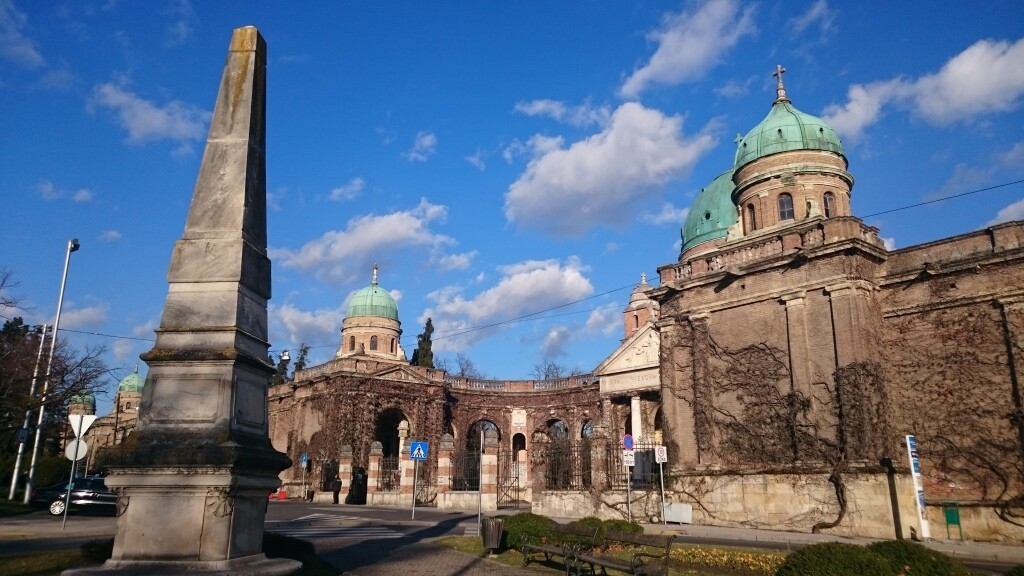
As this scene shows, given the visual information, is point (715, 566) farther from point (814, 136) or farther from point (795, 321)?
point (814, 136)

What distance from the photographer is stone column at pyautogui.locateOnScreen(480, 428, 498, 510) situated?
35.6 meters

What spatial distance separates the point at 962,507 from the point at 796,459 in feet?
15.0

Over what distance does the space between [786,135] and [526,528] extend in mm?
22428

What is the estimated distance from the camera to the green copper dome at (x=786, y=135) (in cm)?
3066

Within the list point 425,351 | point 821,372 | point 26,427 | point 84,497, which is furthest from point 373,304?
point 821,372

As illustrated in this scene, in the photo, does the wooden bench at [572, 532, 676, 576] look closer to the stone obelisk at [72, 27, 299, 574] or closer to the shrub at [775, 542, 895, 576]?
the shrub at [775, 542, 895, 576]

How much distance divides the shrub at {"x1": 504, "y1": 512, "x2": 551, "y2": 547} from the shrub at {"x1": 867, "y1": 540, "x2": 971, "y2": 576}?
8.01m

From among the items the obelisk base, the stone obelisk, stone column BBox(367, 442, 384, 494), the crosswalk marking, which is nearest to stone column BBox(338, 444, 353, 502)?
stone column BBox(367, 442, 384, 494)

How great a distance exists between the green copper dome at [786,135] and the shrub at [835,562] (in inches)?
984

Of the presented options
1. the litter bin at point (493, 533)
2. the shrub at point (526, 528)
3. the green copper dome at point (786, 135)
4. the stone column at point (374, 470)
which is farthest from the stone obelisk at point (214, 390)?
the stone column at point (374, 470)

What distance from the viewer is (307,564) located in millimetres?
10102

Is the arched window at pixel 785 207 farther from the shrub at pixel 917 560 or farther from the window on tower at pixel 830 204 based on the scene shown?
the shrub at pixel 917 560

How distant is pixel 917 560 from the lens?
8.12 m

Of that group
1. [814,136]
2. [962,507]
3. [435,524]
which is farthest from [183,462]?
[814,136]
